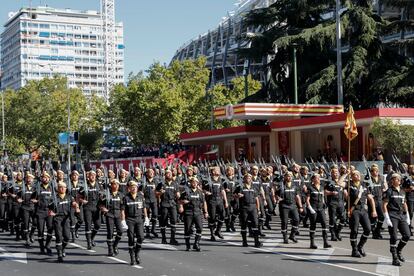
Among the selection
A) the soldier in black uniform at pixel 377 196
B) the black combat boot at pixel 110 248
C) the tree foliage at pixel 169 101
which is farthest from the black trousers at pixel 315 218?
the tree foliage at pixel 169 101

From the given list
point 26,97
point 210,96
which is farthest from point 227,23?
point 210,96

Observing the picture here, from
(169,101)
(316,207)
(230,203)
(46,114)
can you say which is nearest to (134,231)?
(316,207)

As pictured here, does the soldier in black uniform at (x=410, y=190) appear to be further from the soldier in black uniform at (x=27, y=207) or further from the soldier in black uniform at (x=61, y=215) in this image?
the soldier in black uniform at (x=27, y=207)

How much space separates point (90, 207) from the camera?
57.8ft

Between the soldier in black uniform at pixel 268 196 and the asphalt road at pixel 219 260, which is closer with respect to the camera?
the asphalt road at pixel 219 260

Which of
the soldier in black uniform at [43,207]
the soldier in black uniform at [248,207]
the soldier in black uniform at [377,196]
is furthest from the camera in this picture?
the soldier in black uniform at [377,196]

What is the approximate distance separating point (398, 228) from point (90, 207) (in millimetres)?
7817

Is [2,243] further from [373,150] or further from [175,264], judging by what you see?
[373,150]

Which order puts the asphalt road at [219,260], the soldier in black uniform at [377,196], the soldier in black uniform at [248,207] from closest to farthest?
1. the asphalt road at [219,260]
2. the soldier in black uniform at [248,207]
3. the soldier in black uniform at [377,196]

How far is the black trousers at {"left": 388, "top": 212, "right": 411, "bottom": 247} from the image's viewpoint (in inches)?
538

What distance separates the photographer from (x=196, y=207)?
1672 centimetres

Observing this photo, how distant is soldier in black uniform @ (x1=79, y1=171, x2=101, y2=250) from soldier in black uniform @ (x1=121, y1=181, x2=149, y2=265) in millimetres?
2534

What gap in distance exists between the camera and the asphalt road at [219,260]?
13.5 m

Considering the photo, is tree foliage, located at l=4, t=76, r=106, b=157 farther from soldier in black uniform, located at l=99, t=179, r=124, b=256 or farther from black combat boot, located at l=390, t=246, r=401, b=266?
black combat boot, located at l=390, t=246, r=401, b=266
